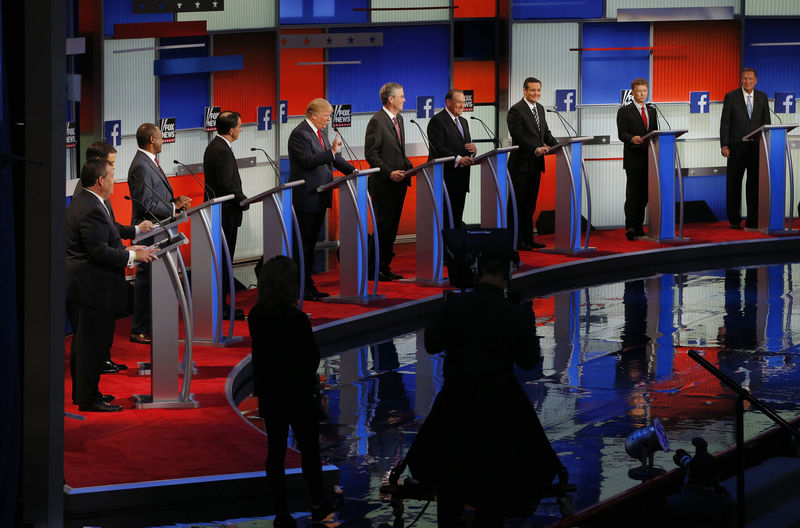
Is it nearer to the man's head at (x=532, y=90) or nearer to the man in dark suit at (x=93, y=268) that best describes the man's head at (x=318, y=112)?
the man's head at (x=532, y=90)

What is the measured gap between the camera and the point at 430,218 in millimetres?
9500

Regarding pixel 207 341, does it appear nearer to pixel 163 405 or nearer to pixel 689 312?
pixel 163 405

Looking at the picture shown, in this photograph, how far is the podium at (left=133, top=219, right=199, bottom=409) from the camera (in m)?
6.11

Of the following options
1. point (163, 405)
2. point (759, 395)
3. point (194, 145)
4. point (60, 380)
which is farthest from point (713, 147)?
point (60, 380)

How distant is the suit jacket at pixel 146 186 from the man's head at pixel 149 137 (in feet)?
0.17

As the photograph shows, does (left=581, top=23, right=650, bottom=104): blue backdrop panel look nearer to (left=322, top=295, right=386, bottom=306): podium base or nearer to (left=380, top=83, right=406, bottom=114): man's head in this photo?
(left=380, top=83, right=406, bottom=114): man's head

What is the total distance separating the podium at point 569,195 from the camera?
1072 centimetres

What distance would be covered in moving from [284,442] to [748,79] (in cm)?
877

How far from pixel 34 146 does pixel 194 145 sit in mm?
7369

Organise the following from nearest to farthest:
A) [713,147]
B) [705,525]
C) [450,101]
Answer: [705,525] < [450,101] < [713,147]

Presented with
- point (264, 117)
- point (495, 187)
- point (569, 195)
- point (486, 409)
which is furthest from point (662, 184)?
point (486, 409)

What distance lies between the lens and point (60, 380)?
10.1 feet

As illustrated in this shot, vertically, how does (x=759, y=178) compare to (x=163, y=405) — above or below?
above

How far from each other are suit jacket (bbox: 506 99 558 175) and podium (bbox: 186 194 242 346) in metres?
3.90
